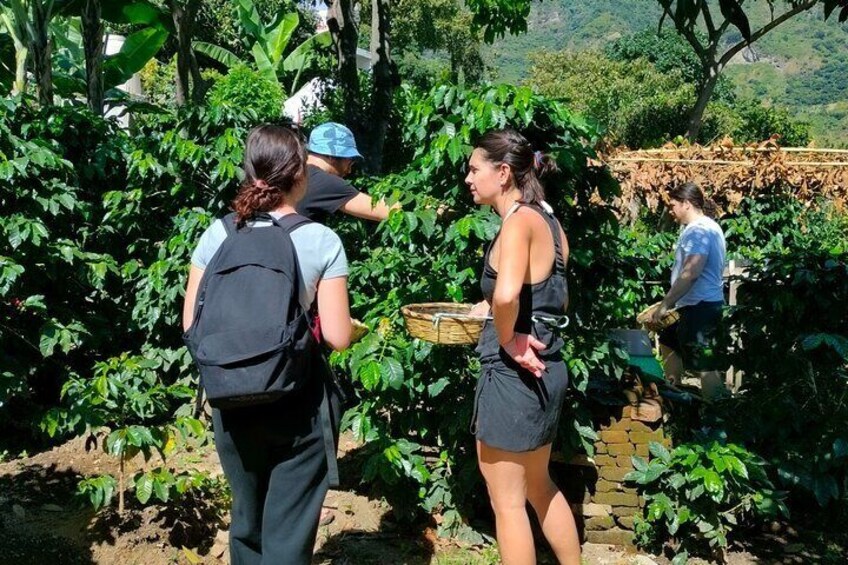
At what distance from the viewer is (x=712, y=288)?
5453 millimetres

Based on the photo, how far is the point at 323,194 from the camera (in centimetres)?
365

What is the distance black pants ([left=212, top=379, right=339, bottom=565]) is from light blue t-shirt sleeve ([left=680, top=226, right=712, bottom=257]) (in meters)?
3.45

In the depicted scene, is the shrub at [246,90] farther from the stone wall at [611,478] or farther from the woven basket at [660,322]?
the stone wall at [611,478]

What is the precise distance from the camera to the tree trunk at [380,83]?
830cm

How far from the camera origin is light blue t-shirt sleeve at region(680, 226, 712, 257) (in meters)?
5.43

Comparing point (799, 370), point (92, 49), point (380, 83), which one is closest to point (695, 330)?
point (799, 370)

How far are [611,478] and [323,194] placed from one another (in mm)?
2021

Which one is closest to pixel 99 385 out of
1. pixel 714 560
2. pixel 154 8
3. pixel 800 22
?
pixel 714 560

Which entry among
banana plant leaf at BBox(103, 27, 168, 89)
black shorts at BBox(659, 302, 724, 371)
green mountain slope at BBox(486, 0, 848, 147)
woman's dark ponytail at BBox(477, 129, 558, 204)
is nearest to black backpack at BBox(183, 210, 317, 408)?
woman's dark ponytail at BBox(477, 129, 558, 204)

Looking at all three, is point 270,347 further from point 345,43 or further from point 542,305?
point 345,43

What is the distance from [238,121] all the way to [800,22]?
112576 millimetres

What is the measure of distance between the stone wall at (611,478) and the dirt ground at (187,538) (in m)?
0.10

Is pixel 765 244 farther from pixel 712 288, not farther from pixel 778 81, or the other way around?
pixel 778 81

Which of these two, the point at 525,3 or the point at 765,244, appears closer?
the point at 525,3
